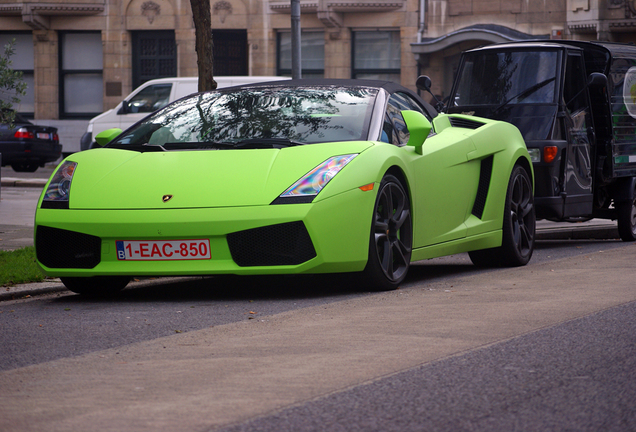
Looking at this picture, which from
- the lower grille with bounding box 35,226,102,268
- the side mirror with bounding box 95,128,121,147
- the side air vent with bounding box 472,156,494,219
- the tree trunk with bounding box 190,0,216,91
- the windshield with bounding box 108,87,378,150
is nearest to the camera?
the lower grille with bounding box 35,226,102,268

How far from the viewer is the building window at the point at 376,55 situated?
31.8 metres

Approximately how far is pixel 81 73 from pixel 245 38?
17.4ft

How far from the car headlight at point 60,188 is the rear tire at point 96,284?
1.75 ft

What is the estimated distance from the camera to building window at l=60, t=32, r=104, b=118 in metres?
34.3

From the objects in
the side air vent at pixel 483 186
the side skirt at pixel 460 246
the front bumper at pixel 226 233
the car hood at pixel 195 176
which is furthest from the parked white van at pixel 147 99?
the front bumper at pixel 226 233

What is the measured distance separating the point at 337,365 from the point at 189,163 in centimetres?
255

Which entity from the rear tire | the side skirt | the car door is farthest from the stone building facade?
the rear tire

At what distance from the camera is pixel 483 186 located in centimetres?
848

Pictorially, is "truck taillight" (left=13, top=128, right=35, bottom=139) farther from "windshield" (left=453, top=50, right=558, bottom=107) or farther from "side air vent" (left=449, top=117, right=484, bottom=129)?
"side air vent" (left=449, top=117, right=484, bottom=129)

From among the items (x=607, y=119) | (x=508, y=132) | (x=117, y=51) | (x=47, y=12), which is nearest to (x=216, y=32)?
(x=117, y=51)

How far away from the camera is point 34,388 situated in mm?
4395

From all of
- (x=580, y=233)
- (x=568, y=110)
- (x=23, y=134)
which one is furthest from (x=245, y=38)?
(x=568, y=110)

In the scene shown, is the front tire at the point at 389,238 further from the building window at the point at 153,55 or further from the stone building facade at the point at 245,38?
the building window at the point at 153,55

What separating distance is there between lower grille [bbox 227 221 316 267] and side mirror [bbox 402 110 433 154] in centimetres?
135
